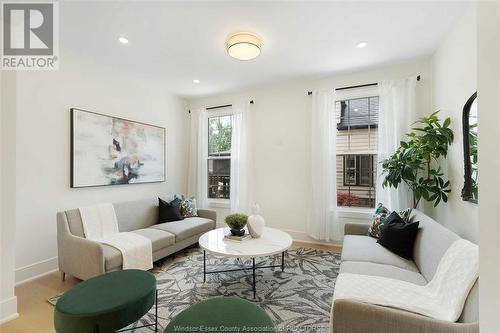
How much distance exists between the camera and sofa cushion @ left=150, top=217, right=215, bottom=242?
125 inches

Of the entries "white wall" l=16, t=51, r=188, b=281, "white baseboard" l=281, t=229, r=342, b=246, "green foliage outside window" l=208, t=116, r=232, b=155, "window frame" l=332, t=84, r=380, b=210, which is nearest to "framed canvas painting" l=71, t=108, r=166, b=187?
"white wall" l=16, t=51, r=188, b=281

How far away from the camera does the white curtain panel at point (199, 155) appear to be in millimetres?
4652

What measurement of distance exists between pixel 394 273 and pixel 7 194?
327 centimetres

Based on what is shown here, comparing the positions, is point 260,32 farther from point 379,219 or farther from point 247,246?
point 379,219

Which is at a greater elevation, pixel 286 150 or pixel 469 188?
pixel 286 150

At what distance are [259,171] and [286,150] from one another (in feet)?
2.06

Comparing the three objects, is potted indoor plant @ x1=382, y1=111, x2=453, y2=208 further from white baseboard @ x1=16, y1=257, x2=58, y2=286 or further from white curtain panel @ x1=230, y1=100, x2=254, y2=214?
white baseboard @ x1=16, y1=257, x2=58, y2=286

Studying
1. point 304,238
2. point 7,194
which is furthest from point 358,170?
point 7,194

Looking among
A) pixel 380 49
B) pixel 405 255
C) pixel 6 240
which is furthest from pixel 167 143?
pixel 405 255

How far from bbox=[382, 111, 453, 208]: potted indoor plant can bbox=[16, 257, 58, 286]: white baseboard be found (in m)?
4.21

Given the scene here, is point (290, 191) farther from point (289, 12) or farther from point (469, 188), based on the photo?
point (289, 12)

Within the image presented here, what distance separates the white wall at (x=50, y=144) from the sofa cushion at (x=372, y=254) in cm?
327

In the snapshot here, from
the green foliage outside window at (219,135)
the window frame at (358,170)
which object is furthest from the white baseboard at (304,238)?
the green foliage outside window at (219,135)

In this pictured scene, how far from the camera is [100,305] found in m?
1.34
